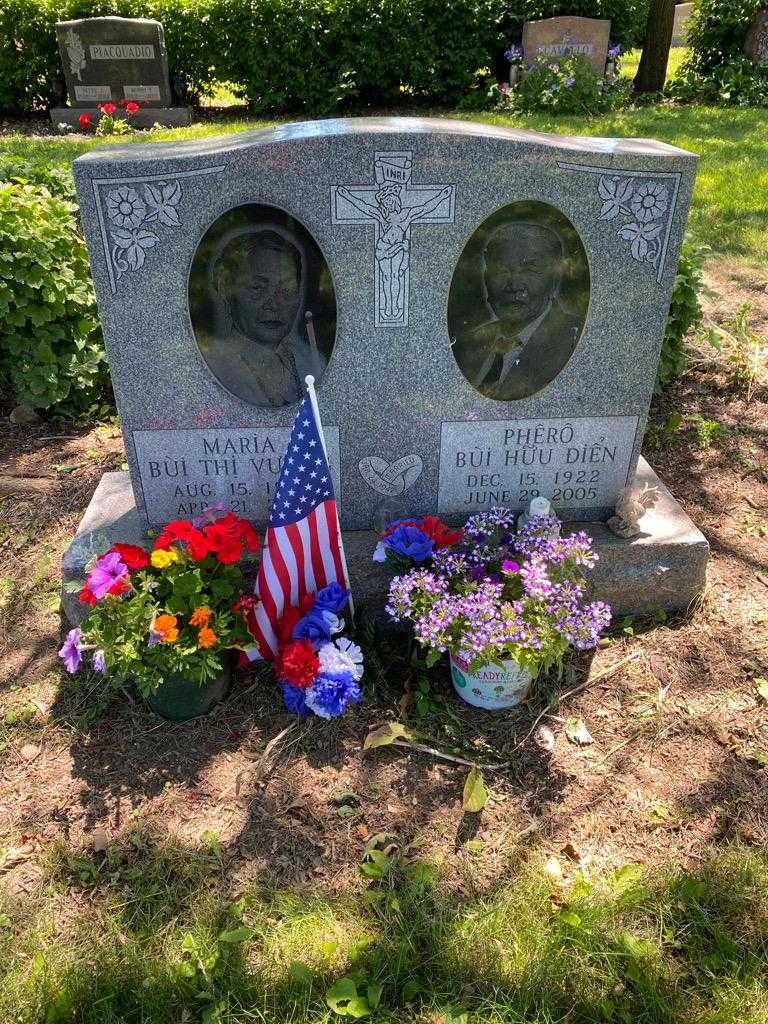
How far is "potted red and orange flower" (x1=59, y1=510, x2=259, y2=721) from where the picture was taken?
2.81m

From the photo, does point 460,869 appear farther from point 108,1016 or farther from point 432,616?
point 108,1016

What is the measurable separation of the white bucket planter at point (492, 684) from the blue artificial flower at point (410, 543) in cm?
40

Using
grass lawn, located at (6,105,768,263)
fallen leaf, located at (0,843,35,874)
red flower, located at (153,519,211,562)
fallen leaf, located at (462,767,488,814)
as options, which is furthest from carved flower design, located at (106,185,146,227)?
grass lawn, located at (6,105,768,263)

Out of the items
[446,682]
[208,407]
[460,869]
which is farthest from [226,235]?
[460,869]

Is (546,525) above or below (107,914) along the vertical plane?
above

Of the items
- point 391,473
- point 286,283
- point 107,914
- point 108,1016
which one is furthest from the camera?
point 391,473

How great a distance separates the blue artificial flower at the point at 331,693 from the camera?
2926mm

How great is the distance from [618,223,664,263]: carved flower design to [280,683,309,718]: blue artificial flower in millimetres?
2100

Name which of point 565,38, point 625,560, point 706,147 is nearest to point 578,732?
point 625,560

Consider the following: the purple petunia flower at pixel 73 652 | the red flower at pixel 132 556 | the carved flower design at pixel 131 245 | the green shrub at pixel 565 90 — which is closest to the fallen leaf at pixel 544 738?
the red flower at pixel 132 556

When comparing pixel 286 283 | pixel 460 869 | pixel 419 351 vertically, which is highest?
pixel 286 283

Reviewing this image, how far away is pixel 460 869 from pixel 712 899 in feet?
2.47

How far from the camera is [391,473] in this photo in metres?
3.46

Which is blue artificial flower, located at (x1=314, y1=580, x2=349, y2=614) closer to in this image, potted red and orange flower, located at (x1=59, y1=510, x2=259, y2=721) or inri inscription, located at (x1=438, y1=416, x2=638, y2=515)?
potted red and orange flower, located at (x1=59, y1=510, x2=259, y2=721)
